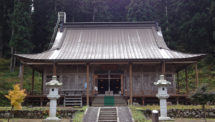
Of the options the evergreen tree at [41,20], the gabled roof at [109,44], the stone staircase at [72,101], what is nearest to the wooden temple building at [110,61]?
the gabled roof at [109,44]

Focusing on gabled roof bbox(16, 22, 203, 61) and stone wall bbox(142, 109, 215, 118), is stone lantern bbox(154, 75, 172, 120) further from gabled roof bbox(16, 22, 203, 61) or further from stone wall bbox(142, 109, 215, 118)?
→ gabled roof bbox(16, 22, 203, 61)

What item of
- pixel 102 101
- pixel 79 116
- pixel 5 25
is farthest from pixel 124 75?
pixel 5 25

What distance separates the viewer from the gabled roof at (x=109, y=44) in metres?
19.0

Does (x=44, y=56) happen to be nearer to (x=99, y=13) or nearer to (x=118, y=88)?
(x=118, y=88)

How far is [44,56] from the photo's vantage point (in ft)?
63.6

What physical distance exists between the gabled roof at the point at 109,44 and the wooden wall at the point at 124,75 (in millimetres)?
1425

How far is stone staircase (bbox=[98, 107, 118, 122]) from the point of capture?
13072 mm

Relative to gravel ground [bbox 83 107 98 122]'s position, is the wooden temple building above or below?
above

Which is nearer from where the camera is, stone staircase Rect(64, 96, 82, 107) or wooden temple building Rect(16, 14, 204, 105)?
wooden temple building Rect(16, 14, 204, 105)

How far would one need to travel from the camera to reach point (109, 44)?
22.2 meters

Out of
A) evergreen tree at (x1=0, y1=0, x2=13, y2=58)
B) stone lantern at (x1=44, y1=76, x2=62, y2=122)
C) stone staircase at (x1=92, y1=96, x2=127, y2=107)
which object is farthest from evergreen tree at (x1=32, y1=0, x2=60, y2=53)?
stone lantern at (x1=44, y1=76, x2=62, y2=122)

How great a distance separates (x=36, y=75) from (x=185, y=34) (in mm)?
22210

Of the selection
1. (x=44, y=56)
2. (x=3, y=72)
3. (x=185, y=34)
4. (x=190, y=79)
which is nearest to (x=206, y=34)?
(x=185, y=34)

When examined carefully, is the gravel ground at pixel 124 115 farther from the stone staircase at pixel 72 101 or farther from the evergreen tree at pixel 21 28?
the evergreen tree at pixel 21 28
